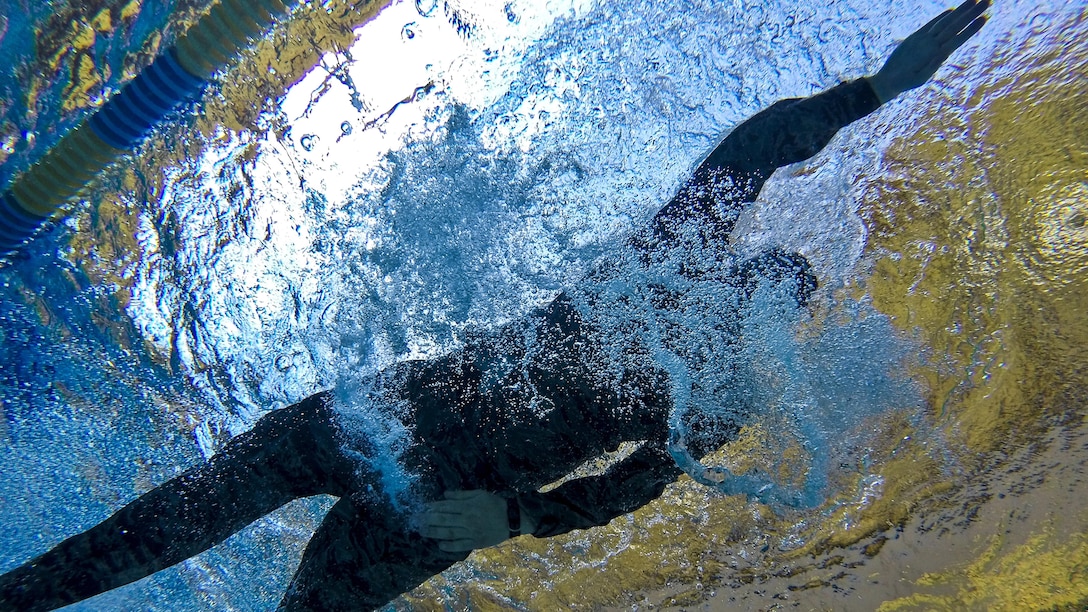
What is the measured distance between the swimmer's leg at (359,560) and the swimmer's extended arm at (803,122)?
261 centimetres

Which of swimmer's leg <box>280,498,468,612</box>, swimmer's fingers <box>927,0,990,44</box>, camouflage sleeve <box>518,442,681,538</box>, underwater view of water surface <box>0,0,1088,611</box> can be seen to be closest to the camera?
swimmer's fingers <box>927,0,990,44</box>

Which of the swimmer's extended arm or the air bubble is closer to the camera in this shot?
the swimmer's extended arm

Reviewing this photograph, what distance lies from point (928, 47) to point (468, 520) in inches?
134

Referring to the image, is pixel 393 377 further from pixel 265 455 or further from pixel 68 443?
pixel 68 443

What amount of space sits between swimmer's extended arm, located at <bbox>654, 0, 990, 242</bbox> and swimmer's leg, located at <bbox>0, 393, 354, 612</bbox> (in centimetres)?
272

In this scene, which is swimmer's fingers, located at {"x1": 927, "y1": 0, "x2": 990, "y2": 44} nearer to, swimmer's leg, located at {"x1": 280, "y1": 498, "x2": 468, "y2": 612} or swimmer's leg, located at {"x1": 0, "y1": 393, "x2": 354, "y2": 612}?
swimmer's leg, located at {"x1": 280, "y1": 498, "x2": 468, "y2": 612}

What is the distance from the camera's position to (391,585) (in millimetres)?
3301

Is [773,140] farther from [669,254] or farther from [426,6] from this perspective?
[426,6]

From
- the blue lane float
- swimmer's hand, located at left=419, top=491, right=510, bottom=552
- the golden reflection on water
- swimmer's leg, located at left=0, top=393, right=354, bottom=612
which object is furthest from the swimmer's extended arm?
swimmer's leg, located at left=0, top=393, right=354, bottom=612

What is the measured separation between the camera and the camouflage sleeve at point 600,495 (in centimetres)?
302

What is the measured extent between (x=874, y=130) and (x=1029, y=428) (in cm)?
203

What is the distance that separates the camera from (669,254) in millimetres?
3191

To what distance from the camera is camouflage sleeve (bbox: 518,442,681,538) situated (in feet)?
9.91

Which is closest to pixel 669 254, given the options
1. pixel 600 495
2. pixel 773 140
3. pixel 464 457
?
pixel 773 140
